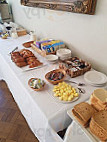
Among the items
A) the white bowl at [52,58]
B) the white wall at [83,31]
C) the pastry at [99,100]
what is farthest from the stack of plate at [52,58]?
the pastry at [99,100]

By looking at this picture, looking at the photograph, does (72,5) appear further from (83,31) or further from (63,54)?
(63,54)

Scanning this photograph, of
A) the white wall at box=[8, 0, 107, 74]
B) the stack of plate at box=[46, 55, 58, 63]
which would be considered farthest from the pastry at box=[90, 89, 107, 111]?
the stack of plate at box=[46, 55, 58, 63]

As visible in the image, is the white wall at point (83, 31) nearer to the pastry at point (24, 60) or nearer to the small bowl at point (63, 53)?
the small bowl at point (63, 53)

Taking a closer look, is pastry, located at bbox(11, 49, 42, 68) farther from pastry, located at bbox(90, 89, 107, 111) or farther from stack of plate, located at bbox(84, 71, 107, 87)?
pastry, located at bbox(90, 89, 107, 111)

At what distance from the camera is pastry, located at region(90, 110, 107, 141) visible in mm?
451

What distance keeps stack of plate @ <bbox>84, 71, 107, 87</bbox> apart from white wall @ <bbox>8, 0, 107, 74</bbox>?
0.36 feet

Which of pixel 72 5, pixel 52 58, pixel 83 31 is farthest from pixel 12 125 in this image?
pixel 72 5

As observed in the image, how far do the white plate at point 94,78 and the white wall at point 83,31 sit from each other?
107 millimetres

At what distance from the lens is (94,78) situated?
2.67 feet

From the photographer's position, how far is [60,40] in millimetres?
1258

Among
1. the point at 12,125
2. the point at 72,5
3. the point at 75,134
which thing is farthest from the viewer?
the point at 12,125

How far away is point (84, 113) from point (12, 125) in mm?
873

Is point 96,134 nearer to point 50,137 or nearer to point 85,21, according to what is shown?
point 50,137

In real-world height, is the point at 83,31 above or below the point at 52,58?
above
